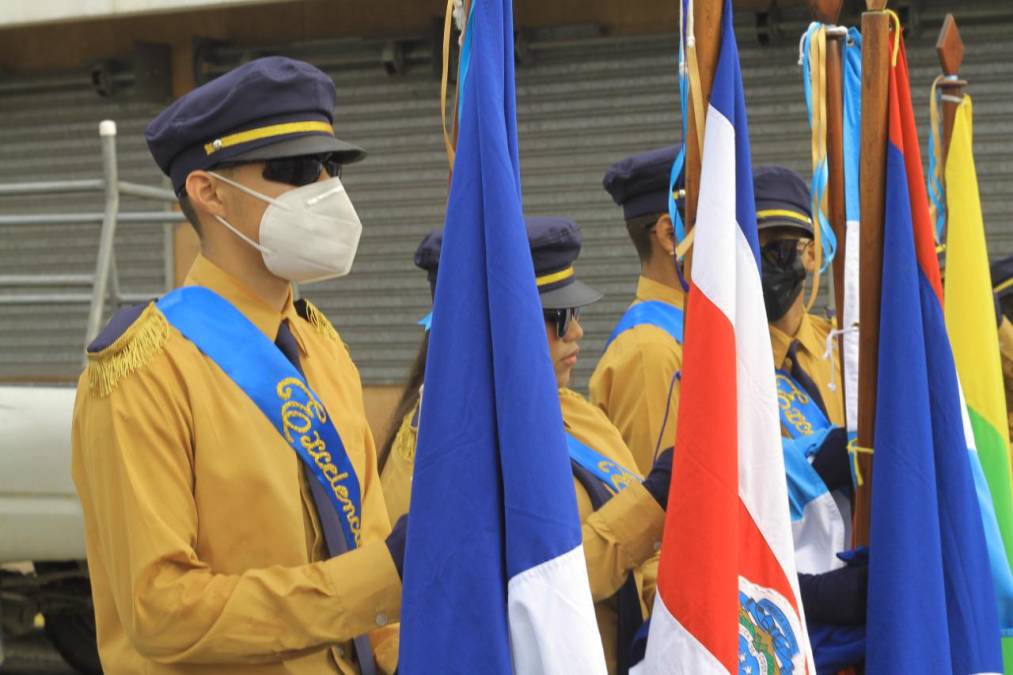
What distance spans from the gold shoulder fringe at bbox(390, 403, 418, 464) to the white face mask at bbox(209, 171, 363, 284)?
600 millimetres

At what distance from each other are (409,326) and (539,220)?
6506 millimetres

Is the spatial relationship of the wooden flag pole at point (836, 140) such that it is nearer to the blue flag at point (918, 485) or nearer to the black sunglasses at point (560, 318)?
the blue flag at point (918, 485)

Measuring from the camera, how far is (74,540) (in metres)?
5.77

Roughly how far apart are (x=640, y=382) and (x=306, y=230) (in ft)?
4.46

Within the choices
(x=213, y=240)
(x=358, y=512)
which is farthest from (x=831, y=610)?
(x=213, y=240)

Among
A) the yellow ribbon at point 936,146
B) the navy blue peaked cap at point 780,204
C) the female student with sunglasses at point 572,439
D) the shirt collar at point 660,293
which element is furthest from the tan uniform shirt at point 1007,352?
the female student with sunglasses at point 572,439

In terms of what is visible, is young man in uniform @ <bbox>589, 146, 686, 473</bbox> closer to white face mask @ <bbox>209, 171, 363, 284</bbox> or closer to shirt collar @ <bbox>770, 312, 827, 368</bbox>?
shirt collar @ <bbox>770, 312, 827, 368</bbox>

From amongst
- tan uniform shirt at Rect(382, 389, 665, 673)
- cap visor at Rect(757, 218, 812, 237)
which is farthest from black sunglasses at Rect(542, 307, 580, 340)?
cap visor at Rect(757, 218, 812, 237)

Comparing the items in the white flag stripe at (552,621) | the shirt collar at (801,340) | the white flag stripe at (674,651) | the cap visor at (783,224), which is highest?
the cap visor at (783,224)

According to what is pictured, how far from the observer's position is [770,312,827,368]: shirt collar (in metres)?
4.30

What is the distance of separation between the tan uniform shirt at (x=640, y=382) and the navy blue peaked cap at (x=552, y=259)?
0.26m

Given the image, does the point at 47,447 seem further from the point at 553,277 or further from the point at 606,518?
the point at 606,518

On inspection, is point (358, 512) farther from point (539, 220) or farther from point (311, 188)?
point (539, 220)

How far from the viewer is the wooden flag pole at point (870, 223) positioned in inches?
113
